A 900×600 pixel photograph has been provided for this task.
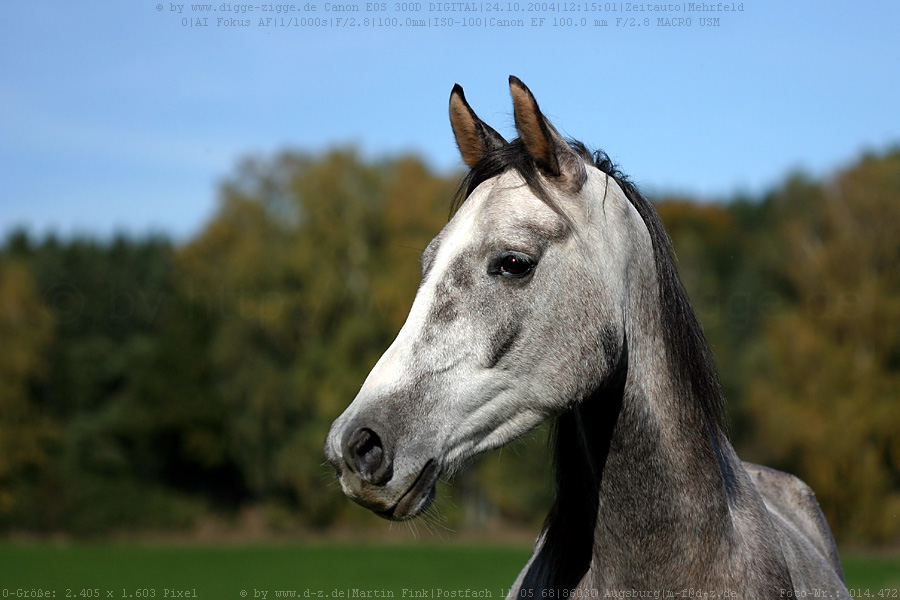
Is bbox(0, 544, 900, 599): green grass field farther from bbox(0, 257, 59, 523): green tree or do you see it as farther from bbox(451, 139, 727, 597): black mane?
bbox(451, 139, 727, 597): black mane

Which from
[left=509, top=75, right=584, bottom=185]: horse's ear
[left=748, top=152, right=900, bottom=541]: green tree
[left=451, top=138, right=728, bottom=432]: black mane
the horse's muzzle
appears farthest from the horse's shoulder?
[left=748, top=152, right=900, bottom=541]: green tree

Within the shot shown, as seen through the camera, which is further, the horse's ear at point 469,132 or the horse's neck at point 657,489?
the horse's ear at point 469,132

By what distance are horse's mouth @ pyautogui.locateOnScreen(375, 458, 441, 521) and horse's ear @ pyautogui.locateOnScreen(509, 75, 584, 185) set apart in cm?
112

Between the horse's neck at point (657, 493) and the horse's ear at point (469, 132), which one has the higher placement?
the horse's ear at point (469, 132)

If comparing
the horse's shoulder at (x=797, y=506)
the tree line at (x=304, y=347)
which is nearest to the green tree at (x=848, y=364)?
the tree line at (x=304, y=347)

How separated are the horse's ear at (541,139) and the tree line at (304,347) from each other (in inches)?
985

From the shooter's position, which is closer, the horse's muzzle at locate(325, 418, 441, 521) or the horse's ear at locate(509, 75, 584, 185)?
the horse's muzzle at locate(325, 418, 441, 521)

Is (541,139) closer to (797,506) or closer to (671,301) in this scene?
(671,301)

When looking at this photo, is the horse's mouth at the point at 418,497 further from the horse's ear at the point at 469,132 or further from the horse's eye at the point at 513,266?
the horse's ear at the point at 469,132

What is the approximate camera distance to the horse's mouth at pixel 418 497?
8.91 feet

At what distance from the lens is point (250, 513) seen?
42.4m

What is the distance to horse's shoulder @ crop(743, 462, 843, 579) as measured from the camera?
185 inches

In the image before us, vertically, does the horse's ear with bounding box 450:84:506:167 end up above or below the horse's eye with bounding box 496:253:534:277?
above

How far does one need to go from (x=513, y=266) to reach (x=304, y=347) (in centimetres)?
3522
